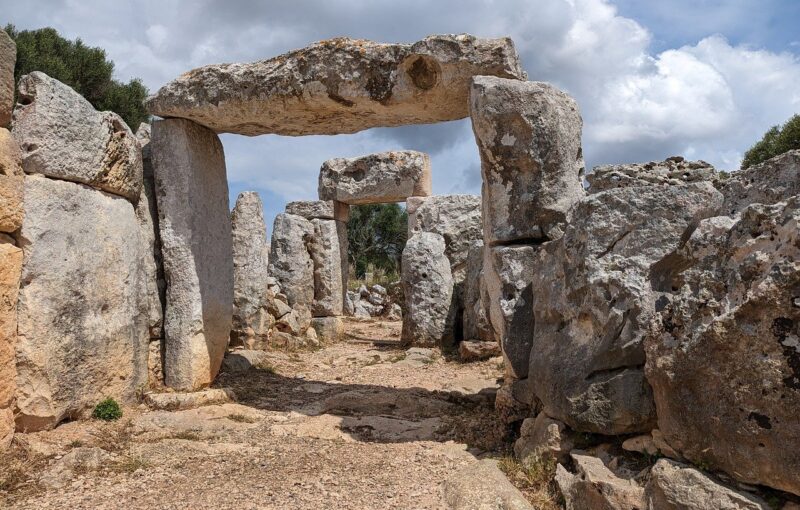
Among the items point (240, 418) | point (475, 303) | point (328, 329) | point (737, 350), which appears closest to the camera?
point (737, 350)

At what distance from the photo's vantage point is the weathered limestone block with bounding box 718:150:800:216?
315cm

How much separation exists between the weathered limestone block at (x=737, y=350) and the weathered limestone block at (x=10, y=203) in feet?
13.4

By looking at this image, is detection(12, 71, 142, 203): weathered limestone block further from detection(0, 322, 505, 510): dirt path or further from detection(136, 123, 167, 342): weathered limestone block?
detection(0, 322, 505, 510): dirt path

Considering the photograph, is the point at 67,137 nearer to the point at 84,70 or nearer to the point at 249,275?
the point at 249,275

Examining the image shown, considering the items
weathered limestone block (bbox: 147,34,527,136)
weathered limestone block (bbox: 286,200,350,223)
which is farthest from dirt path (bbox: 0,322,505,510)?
weathered limestone block (bbox: 286,200,350,223)

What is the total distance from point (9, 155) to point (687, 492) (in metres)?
4.56

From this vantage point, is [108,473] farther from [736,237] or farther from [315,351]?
[315,351]

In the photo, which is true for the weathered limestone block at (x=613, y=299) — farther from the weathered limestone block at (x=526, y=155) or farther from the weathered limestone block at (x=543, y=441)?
the weathered limestone block at (x=526, y=155)

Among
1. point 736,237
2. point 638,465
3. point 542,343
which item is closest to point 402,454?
point 542,343

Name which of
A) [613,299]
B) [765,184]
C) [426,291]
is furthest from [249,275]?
[765,184]

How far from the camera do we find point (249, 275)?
8719 millimetres

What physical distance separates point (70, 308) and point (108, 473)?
1.37m

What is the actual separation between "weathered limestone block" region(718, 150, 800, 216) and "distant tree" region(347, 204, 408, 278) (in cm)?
2328

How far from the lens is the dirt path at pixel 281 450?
12.3ft
